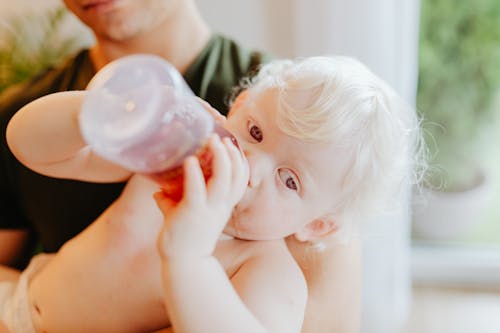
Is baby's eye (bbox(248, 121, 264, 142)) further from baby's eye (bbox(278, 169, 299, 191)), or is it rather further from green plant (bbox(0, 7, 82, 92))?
green plant (bbox(0, 7, 82, 92))

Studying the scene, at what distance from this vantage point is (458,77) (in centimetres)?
232

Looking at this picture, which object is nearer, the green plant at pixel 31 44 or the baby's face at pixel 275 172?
the baby's face at pixel 275 172

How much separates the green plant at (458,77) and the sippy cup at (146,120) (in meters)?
1.49

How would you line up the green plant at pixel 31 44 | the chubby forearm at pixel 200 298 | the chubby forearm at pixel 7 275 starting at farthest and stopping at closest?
the green plant at pixel 31 44, the chubby forearm at pixel 7 275, the chubby forearm at pixel 200 298

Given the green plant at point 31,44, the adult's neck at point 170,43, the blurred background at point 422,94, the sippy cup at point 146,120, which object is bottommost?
the blurred background at point 422,94

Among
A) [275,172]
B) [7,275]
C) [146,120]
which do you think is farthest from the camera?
[7,275]

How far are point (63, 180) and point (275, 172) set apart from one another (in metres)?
0.61

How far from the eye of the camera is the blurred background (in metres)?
1.80

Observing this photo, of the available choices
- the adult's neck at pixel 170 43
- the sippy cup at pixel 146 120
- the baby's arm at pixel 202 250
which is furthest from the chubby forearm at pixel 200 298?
the adult's neck at pixel 170 43

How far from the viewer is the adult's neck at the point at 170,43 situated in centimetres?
152

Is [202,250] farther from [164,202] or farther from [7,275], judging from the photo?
[7,275]

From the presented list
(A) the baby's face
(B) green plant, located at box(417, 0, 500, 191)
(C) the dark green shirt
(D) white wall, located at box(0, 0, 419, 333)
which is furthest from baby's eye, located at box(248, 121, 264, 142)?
(B) green plant, located at box(417, 0, 500, 191)

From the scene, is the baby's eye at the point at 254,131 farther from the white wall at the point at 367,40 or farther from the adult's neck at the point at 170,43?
the white wall at the point at 367,40

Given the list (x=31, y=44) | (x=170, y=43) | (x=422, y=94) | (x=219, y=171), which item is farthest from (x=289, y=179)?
(x=422, y=94)
